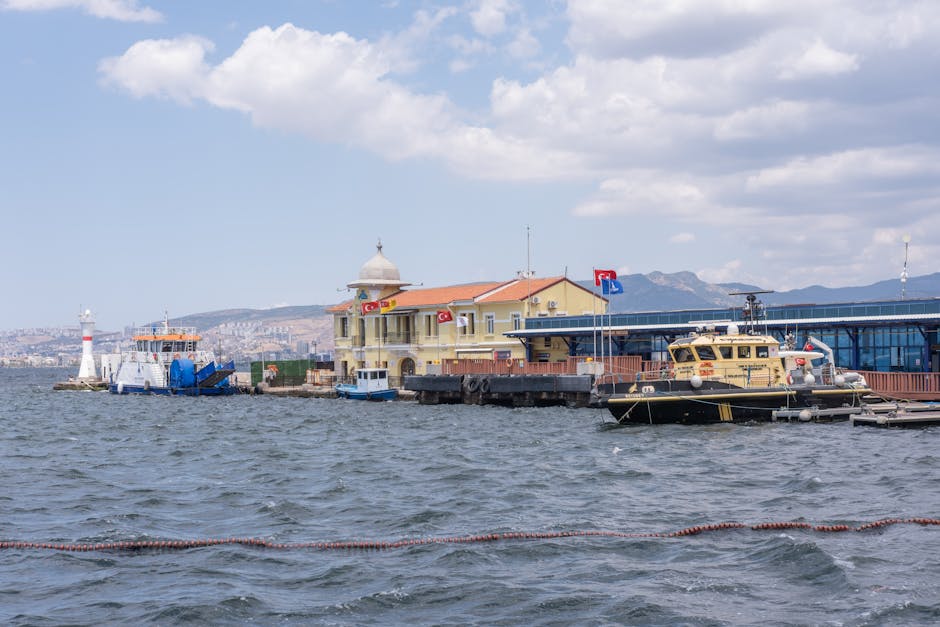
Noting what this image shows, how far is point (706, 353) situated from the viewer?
41.1 meters

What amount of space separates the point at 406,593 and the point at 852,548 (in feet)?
24.7

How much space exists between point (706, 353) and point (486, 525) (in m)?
23.3

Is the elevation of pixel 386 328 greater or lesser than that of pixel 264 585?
greater

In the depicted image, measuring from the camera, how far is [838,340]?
59875mm


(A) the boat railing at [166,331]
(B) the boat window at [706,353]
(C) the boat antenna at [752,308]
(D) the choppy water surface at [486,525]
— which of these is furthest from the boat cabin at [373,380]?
(B) the boat window at [706,353]

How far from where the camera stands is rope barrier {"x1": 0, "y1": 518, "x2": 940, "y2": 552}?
18.1m

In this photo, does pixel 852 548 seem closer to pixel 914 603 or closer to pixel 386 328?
pixel 914 603

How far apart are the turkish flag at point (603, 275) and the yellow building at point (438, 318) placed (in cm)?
1257

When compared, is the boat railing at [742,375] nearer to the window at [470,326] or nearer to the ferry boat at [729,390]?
the ferry boat at [729,390]

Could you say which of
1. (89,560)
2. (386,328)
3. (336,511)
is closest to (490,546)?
(336,511)

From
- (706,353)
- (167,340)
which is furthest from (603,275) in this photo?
(167,340)

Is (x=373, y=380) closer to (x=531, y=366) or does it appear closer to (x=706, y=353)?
(x=531, y=366)

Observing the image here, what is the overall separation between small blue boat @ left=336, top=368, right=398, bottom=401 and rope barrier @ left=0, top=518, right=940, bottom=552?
51276 mm

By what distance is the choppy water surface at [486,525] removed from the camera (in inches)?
561
